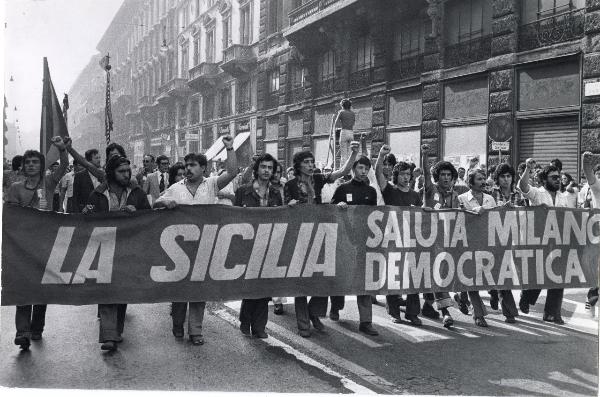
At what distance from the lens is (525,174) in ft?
20.9

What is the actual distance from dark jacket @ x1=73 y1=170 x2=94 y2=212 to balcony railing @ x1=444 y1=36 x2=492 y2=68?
10.8 m

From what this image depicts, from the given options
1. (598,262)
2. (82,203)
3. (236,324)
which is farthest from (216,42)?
(598,262)

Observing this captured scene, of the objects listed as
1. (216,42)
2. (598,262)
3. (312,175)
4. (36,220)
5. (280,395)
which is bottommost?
(280,395)

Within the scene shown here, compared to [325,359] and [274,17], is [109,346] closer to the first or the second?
[325,359]

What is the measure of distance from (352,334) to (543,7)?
10247mm

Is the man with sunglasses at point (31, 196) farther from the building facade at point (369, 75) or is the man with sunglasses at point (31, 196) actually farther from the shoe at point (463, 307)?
the shoe at point (463, 307)

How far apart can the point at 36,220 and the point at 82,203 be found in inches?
58.1

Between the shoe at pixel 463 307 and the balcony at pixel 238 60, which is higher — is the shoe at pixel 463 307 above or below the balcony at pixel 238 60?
below

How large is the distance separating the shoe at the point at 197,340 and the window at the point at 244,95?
13.3m

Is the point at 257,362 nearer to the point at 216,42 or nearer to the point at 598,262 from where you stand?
the point at 598,262

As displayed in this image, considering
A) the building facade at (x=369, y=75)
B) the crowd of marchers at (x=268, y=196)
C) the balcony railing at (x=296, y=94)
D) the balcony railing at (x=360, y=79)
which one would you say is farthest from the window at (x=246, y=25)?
the crowd of marchers at (x=268, y=196)

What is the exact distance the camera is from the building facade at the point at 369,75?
1184cm

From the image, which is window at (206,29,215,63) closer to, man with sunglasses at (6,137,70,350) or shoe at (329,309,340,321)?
man with sunglasses at (6,137,70,350)

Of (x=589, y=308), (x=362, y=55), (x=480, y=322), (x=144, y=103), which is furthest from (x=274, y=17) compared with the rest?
(x=480, y=322)
